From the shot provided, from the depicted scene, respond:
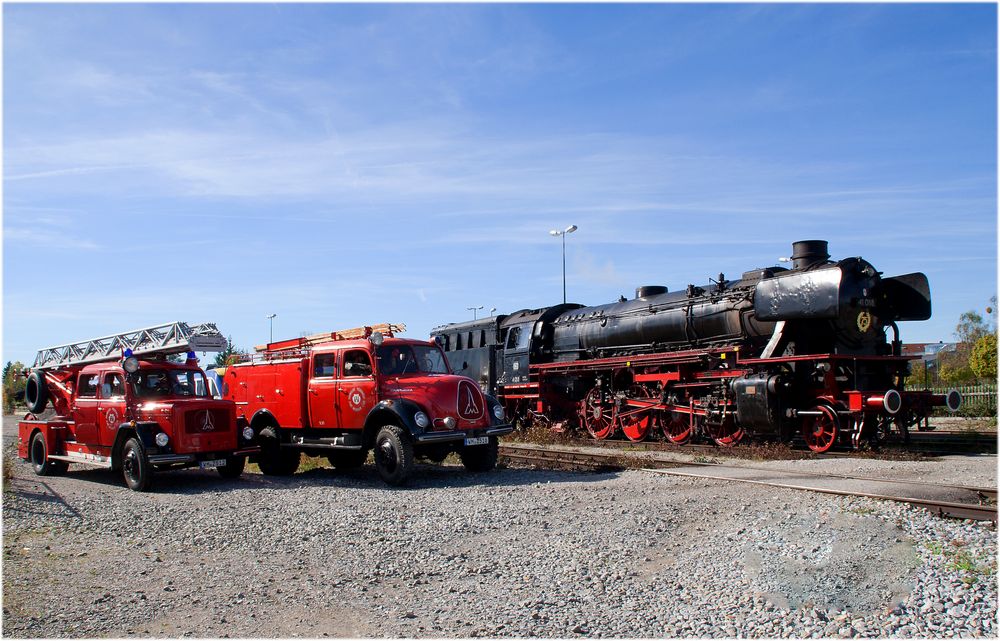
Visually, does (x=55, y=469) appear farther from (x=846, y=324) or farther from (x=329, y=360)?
(x=846, y=324)

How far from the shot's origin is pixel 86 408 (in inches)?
526

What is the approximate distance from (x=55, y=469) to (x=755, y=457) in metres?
12.7

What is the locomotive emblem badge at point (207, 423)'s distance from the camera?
41.2ft

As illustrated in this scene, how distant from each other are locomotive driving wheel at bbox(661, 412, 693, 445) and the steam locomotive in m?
0.03

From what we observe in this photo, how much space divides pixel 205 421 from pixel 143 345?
2549 mm

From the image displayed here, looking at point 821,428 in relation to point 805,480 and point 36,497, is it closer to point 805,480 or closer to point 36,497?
point 805,480

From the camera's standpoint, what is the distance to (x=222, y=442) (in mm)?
12773

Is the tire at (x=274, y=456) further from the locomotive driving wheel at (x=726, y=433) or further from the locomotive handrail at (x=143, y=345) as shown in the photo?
the locomotive driving wheel at (x=726, y=433)

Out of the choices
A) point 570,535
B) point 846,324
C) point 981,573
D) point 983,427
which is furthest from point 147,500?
point 983,427

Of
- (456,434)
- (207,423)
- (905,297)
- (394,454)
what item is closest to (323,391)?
(207,423)

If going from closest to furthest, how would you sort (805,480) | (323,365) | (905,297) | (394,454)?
(805,480) → (394,454) → (323,365) → (905,297)

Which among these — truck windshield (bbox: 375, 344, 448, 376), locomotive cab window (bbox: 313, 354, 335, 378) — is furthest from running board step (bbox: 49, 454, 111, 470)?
truck windshield (bbox: 375, 344, 448, 376)

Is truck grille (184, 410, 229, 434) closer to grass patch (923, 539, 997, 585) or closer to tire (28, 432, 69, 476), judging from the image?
tire (28, 432, 69, 476)

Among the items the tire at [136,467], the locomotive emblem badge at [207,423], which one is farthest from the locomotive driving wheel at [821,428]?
the tire at [136,467]
